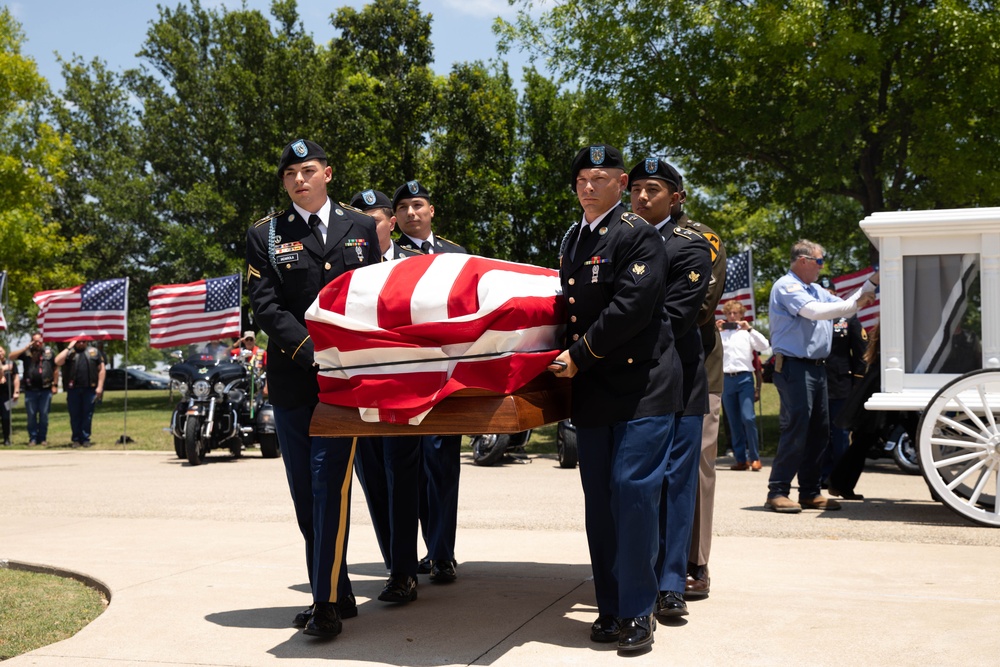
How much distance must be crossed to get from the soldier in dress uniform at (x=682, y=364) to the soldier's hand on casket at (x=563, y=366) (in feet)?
Answer: 2.28

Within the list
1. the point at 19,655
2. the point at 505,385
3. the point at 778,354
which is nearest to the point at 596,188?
the point at 505,385

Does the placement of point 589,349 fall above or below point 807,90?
below

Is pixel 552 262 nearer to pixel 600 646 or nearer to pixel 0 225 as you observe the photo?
pixel 0 225

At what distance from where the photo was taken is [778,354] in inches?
336

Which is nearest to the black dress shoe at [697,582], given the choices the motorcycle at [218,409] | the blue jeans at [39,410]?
the motorcycle at [218,409]

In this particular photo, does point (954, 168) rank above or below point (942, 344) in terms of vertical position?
above

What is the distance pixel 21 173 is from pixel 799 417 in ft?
76.6

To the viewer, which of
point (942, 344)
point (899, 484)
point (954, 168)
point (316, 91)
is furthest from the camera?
point (316, 91)

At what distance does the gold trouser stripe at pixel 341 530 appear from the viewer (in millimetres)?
4715

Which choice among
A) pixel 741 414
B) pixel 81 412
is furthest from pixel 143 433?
pixel 741 414

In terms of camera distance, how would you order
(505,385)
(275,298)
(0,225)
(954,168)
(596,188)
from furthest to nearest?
1. (0,225)
2. (954,168)
3. (275,298)
4. (596,188)
5. (505,385)

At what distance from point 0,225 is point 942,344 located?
75.9 feet

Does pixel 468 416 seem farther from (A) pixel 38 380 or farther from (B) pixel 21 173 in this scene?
(B) pixel 21 173

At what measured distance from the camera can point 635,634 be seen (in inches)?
172
